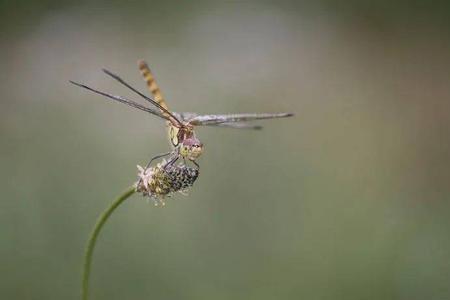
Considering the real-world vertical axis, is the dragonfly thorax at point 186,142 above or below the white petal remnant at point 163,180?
above

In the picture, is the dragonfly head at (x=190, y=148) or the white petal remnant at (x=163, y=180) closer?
the white petal remnant at (x=163, y=180)

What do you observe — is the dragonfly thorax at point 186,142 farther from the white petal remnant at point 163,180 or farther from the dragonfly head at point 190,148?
the white petal remnant at point 163,180

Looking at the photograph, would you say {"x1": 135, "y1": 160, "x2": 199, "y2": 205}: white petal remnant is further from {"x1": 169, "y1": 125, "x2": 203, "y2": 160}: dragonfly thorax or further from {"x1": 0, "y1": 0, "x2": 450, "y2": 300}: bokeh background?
{"x1": 0, "y1": 0, "x2": 450, "y2": 300}: bokeh background

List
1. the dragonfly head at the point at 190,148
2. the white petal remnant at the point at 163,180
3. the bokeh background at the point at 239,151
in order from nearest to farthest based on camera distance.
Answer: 1. the white petal remnant at the point at 163,180
2. the dragonfly head at the point at 190,148
3. the bokeh background at the point at 239,151

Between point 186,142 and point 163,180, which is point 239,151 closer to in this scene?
point 186,142

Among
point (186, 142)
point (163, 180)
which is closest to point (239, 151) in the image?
point (186, 142)

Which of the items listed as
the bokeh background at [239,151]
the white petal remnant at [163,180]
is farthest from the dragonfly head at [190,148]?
the bokeh background at [239,151]

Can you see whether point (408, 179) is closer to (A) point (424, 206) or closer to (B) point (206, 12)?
(A) point (424, 206)
